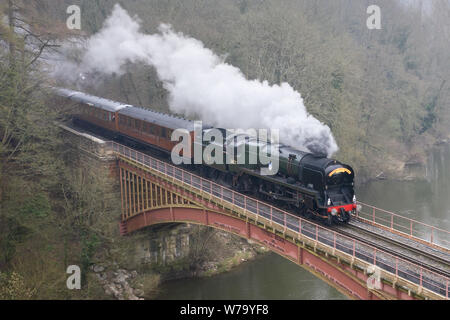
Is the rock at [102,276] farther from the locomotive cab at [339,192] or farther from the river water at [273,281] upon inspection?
the locomotive cab at [339,192]

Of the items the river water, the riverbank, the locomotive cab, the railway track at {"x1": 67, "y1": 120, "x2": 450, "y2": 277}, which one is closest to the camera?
the railway track at {"x1": 67, "y1": 120, "x2": 450, "y2": 277}

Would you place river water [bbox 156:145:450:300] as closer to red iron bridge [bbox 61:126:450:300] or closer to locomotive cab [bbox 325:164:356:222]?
red iron bridge [bbox 61:126:450:300]

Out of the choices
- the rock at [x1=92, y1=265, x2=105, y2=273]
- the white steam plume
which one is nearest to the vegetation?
the rock at [x1=92, y1=265, x2=105, y2=273]

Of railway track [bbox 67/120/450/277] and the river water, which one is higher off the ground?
railway track [bbox 67/120/450/277]

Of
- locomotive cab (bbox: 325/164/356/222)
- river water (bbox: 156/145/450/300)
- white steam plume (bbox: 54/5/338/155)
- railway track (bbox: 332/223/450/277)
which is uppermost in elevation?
white steam plume (bbox: 54/5/338/155)

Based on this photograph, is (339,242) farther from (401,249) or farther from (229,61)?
(229,61)

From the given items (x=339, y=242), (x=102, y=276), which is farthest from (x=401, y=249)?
(x=102, y=276)

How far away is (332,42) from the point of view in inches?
1960

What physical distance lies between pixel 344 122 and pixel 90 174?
87.4 ft

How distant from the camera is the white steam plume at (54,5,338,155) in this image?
19094 millimetres

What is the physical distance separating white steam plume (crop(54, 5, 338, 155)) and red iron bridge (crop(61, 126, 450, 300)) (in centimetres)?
364

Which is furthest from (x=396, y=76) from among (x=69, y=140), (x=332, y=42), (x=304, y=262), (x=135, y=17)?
(x=304, y=262)

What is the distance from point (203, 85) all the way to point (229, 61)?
14.3 metres

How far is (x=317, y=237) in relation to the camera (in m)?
14.7
